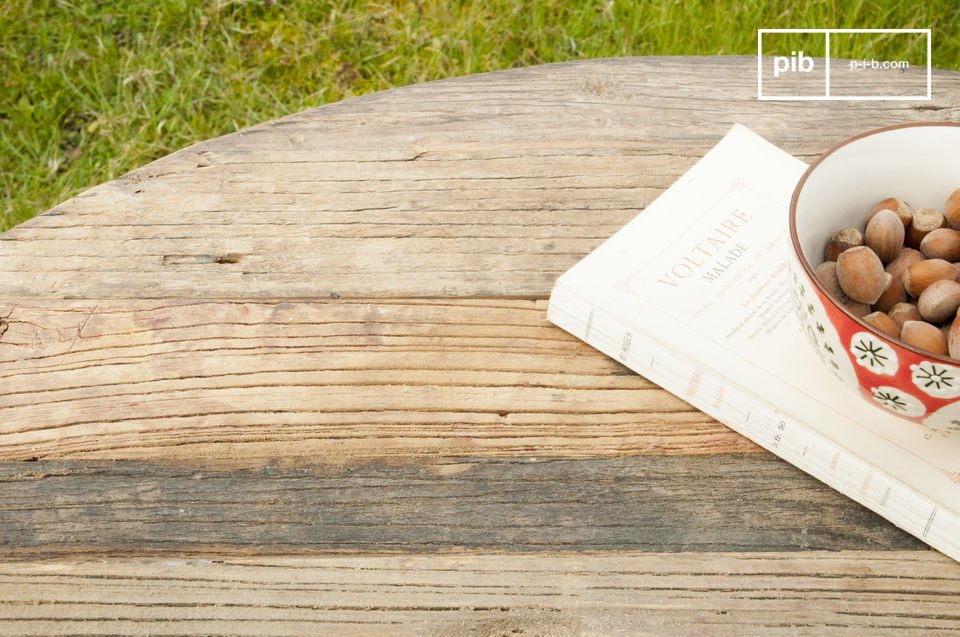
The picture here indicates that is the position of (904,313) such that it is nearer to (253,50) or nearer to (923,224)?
(923,224)

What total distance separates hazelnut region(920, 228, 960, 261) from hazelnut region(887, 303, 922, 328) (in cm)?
5

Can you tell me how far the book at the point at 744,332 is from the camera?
646 mm

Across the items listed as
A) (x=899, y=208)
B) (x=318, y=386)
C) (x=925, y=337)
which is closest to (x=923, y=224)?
(x=899, y=208)

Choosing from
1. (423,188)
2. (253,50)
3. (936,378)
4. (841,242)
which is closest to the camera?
(936,378)

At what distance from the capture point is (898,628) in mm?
602

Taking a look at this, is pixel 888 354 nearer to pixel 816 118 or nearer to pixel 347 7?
pixel 816 118

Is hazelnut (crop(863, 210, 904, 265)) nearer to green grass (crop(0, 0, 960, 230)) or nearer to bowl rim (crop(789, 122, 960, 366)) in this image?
bowl rim (crop(789, 122, 960, 366))

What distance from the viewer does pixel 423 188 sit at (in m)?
0.85

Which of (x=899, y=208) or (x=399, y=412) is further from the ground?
(x=899, y=208)

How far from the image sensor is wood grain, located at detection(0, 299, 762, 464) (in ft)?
2.29

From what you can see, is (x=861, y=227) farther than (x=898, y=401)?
Yes

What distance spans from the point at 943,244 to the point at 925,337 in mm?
100

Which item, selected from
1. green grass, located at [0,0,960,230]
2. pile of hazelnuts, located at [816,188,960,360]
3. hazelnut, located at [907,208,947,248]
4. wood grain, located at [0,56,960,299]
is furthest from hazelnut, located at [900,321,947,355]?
green grass, located at [0,0,960,230]

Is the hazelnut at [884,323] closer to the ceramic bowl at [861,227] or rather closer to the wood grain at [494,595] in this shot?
the ceramic bowl at [861,227]
